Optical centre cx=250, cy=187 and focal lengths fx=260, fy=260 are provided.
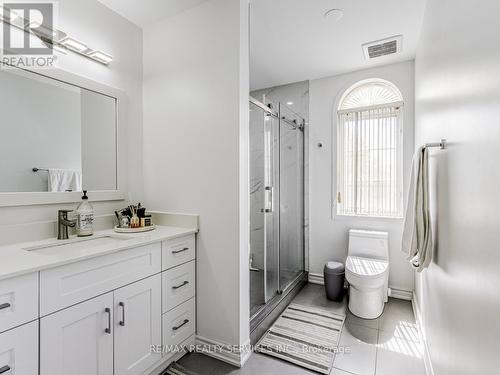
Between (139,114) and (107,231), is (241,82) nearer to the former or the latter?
(139,114)

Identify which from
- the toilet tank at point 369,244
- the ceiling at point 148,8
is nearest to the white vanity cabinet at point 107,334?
the ceiling at point 148,8

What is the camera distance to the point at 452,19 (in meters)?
1.20

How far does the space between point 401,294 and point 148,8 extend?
139 inches

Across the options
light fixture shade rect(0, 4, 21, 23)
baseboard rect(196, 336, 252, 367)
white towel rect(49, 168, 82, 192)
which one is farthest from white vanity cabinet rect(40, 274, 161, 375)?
light fixture shade rect(0, 4, 21, 23)

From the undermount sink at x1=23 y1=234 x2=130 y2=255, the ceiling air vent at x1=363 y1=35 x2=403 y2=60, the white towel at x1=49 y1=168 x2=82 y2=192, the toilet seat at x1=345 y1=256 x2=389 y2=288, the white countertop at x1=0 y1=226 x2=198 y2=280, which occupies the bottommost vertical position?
the toilet seat at x1=345 y1=256 x2=389 y2=288

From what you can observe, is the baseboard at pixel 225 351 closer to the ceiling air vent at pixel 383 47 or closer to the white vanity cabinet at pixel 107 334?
the white vanity cabinet at pixel 107 334

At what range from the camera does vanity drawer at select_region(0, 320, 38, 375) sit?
38.9 inches

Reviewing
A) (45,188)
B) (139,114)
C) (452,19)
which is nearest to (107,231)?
(45,188)

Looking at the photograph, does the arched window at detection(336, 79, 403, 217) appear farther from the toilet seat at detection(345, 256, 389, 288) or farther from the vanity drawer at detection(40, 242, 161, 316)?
the vanity drawer at detection(40, 242, 161, 316)

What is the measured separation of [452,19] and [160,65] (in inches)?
75.3

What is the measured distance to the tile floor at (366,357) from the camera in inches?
67.8

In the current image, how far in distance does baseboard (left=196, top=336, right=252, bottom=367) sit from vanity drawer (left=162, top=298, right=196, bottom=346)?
0.12m

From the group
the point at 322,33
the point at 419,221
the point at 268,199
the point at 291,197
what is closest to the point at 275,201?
the point at 268,199

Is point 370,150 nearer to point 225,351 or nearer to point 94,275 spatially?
point 225,351
